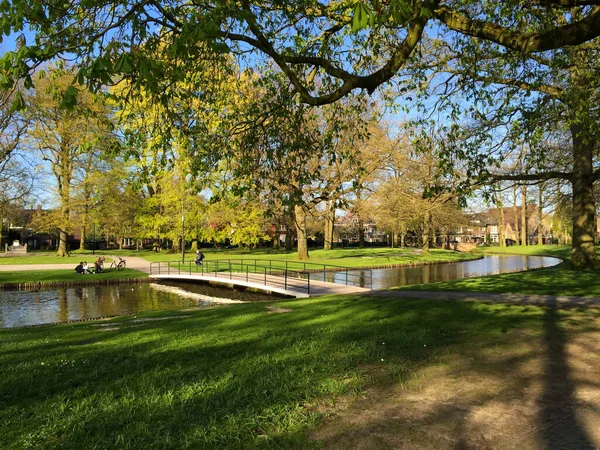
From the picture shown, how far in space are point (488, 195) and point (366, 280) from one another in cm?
1700

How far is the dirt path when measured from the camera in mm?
3338

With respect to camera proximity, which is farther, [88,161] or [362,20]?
[88,161]

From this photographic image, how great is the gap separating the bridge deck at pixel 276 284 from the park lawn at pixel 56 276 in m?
1.98

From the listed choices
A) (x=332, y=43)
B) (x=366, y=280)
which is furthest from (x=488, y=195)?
(x=366, y=280)

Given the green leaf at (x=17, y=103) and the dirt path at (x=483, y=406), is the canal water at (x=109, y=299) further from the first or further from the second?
the dirt path at (x=483, y=406)

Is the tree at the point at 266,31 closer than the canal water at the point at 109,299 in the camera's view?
Yes

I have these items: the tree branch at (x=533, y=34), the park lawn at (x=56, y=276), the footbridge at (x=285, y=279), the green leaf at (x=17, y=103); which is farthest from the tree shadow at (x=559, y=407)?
the park lawn at (x=56, y=276)

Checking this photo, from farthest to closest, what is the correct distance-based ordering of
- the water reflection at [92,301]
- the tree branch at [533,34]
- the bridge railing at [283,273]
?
the bridge railing at [283,273]
the water reflection at [92,301]
the tree branch at [533,34]

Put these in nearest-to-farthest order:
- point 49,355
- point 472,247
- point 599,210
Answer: point 49,355 < point 599,210 < point 472,247

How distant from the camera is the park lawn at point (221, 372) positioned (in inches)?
142

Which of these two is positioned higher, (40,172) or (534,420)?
(40,172)

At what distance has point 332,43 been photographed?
9.12 m

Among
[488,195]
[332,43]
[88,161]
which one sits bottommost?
[488,195]

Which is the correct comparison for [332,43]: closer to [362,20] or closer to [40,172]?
[362,20]
